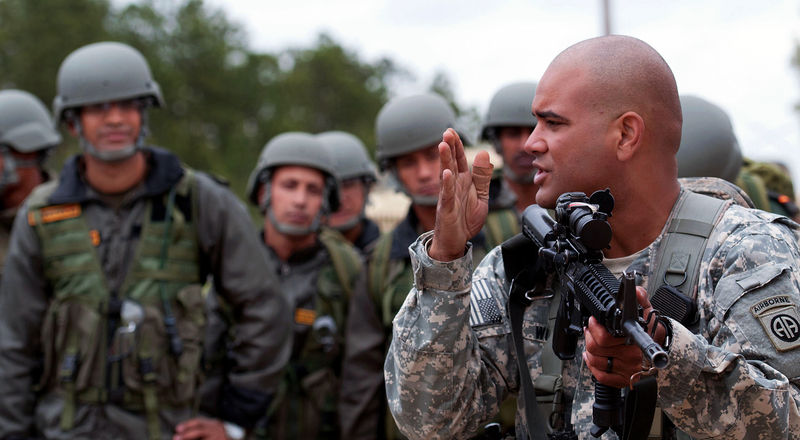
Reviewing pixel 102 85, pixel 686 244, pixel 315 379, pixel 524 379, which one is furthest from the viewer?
pixel 315 379

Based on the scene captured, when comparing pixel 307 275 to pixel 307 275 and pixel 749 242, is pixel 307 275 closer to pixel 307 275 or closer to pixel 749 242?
pixel 307 275

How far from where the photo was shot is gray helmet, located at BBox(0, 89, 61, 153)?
249 inches

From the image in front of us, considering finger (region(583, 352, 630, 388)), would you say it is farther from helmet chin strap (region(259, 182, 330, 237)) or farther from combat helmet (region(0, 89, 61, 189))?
combat helmet (region(0, 89, 61, 189))

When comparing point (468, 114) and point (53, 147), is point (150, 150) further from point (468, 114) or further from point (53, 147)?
point (468, 114)

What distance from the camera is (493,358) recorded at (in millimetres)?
2666

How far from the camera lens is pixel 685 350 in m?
2.07

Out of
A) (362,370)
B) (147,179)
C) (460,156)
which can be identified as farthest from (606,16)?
(460,156)

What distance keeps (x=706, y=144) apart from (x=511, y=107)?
1891 mm

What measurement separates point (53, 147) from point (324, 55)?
4545cm

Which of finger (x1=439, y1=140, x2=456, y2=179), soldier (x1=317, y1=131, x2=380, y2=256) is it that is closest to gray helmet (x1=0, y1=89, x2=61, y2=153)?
soldier (x1=317, y1=131, x2=380, y2=256)

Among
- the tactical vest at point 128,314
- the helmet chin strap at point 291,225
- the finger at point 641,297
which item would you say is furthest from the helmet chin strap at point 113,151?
the finger at point 641,297

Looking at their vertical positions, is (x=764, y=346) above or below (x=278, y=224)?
above

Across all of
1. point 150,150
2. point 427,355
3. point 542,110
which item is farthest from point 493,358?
point 150,150

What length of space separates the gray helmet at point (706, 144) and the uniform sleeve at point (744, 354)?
1.45m
